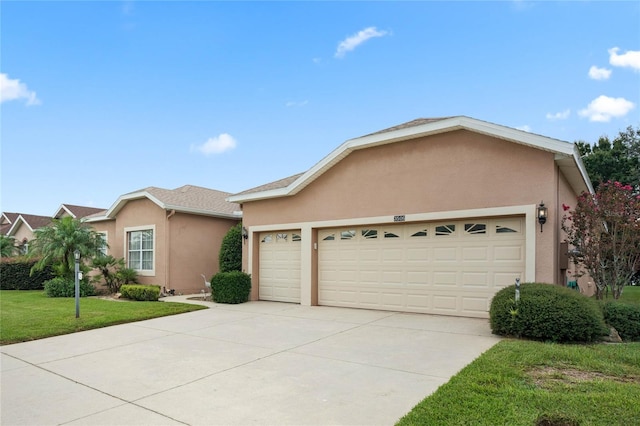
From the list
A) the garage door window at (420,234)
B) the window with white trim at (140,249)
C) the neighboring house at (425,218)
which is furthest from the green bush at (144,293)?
the garage door window at (420,234)

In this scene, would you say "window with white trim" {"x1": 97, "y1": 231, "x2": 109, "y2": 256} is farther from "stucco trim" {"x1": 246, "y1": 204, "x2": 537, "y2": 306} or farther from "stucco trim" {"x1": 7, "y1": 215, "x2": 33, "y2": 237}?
"stucco trim" {"x1": 7, "y1": 215, "x2": 33, "y2": 237}

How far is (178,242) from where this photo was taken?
1580 cm

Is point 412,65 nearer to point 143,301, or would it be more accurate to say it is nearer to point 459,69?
point 459,69

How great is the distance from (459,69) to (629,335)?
32.8 feet

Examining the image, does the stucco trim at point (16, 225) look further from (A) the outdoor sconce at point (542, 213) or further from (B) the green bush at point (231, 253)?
(A) the outdoor sconce at point (542, 213)

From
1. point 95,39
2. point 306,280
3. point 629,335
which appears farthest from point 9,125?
point 629,335

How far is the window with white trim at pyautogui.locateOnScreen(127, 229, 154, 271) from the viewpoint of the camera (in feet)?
53.7

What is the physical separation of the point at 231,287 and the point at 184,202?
16.5 ft

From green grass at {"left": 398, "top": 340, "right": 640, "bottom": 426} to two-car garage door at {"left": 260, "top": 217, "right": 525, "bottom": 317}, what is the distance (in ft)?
10.5

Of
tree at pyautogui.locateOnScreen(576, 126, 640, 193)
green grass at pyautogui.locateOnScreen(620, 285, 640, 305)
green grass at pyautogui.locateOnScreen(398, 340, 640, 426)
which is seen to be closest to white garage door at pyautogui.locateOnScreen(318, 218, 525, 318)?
green grass at pyautogui.locateOnScreen(620, 285, 640, 305)

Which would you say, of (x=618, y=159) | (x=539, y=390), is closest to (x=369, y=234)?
(x=539, y=390)

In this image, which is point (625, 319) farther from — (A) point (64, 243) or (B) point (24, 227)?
(B) point (24, 227)

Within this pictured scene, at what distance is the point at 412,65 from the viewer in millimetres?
14734

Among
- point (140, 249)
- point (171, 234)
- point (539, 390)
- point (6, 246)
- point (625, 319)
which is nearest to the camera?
point (539, 390)
